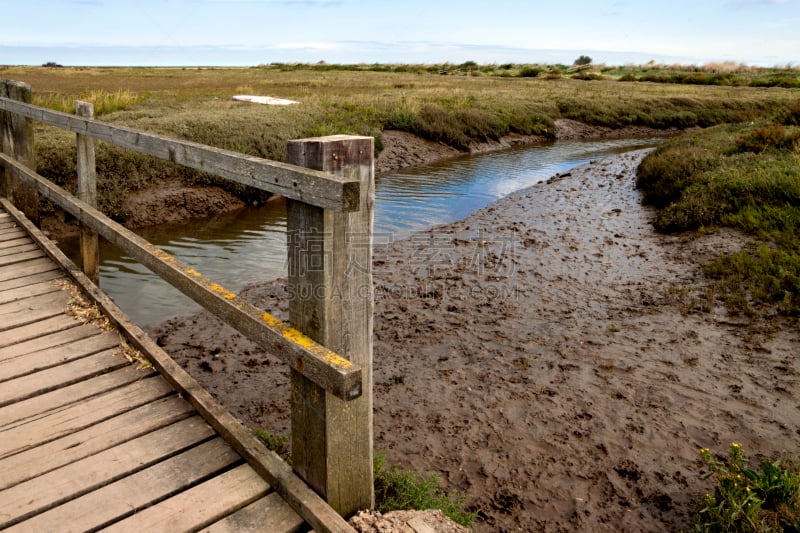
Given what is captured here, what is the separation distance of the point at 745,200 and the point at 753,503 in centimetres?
857

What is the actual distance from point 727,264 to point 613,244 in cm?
223

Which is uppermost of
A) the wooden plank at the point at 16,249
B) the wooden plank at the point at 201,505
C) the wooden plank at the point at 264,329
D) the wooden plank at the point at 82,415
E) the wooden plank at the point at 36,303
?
the wooden plank at the point at 264,329

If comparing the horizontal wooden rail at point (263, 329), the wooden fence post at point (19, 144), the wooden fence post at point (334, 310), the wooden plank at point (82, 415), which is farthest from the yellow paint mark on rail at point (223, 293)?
the wooden fence post at point (19, 144)

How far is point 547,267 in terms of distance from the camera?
30.9 ft

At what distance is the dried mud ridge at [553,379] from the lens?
4414mm

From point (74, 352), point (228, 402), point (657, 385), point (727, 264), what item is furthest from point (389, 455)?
point (727, 264)

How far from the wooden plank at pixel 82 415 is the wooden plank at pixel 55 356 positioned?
0.47 meters

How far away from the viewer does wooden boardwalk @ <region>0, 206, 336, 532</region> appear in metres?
2.72

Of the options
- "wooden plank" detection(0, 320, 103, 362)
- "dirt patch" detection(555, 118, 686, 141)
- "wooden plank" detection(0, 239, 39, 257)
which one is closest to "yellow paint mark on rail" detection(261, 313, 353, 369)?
"wooden plank" detection(0, 320, 103, 362)

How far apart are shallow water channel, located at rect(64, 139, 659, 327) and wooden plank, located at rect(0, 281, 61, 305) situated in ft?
6.51

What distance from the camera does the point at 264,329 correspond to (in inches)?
111

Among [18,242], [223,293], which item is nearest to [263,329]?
[223,293]

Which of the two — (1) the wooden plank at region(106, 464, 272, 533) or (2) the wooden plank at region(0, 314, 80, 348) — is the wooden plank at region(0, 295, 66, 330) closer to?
(2) the wooden plank at region(0, 314, 80, 348)

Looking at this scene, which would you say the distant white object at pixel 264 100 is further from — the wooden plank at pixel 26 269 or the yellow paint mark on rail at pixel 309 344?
the yellow paint mark on rail at pixel 309 344
